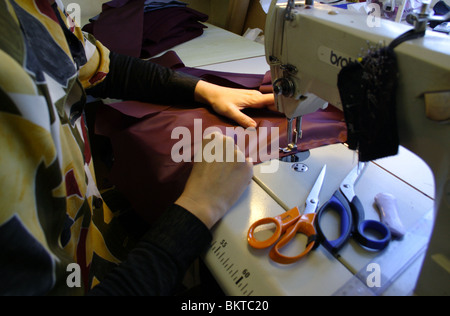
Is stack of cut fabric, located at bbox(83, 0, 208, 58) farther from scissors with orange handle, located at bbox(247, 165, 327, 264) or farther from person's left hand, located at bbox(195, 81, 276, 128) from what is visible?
scissors with orange handle, located at bbox(247, 165, 327, 264)

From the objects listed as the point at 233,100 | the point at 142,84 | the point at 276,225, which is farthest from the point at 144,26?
the point at 276,225

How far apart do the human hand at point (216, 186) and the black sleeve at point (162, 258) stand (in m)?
0.02

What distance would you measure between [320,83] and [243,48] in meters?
0.94

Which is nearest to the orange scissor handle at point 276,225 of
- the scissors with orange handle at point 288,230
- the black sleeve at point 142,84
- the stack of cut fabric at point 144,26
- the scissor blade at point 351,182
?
the scissors with orange handle at point 288,230

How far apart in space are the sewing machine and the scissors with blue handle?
9 centimetres

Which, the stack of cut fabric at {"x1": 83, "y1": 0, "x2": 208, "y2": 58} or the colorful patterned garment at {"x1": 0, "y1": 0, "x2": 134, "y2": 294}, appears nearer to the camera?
the colorful patterned garment at {"x1": 0, "y1": 0, "x2": 134, "y2": 294}

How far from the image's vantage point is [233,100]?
2.89 ft

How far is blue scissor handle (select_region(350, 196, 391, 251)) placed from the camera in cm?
51

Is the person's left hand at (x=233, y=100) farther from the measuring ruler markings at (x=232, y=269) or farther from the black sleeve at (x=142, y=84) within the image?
the measuring ruler markings at (x=232, y=269)

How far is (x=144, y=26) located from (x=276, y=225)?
1.26m

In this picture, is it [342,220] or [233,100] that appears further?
[233,100]

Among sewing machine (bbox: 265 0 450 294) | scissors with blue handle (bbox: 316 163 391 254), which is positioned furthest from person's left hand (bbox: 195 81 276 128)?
scissors with blue handle (bbox: 316 163 391 254)

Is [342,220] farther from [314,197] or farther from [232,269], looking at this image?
[232,269]
